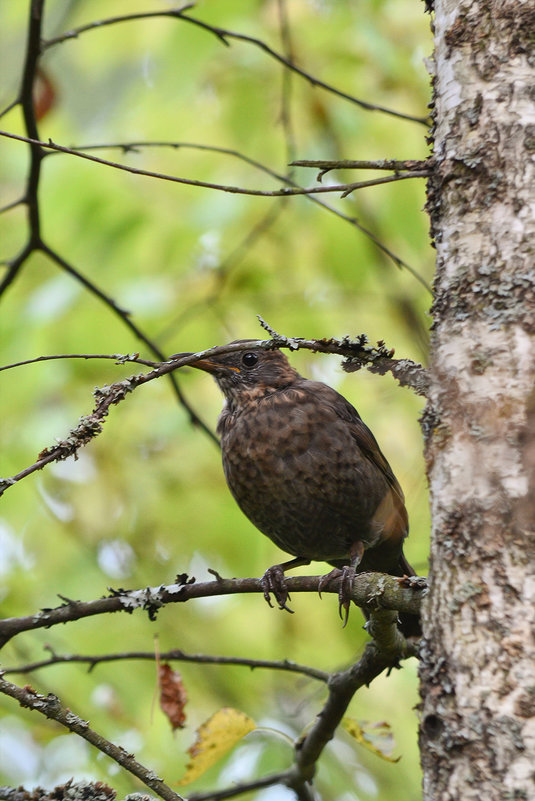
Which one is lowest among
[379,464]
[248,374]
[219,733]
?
[219,733]

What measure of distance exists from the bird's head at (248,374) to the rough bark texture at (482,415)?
2174 mm

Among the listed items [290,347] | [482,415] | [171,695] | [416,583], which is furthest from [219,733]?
[482,415]

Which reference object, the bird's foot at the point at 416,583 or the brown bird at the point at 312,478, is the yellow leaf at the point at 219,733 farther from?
the bird's foot at the point at 416,583

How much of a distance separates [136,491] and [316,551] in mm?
1150

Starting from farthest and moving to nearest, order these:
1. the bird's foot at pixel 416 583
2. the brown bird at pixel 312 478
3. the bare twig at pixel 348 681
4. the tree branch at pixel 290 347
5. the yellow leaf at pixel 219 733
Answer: the brown bird at pixel 312 478
the yellow leaf at pixel 219 733
the bare twig at pixel 348 681
the bird's foot at pixel 416 583
the tree branch at pixel 290 347

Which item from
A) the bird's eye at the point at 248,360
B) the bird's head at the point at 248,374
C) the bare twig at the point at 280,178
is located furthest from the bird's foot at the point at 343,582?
the bird's eye at the point at 248,360

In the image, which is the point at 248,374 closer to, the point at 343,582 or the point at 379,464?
the point at 379,464

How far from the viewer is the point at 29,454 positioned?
3.98m

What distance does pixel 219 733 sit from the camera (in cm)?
292

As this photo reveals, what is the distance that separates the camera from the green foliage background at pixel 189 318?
13.2 feet

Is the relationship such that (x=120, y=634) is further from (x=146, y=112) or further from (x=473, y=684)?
(x=473, y=684)

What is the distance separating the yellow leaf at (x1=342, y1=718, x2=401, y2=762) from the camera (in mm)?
3006

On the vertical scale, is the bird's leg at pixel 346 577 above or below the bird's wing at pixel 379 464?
below

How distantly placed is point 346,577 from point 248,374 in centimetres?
150
